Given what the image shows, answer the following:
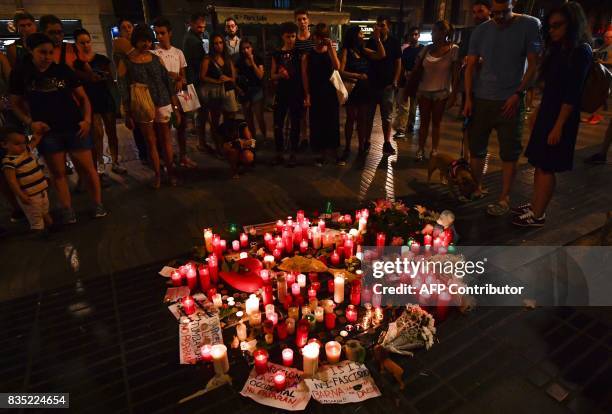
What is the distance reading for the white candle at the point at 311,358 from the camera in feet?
7.77

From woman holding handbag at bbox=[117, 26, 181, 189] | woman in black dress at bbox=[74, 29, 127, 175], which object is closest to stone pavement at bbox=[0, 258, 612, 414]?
woman holding handbag at bbox=[117, 26, 181, 189]

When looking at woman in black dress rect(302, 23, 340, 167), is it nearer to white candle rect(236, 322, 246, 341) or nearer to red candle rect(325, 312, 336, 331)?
red candle rect(325, 312, 336, 331)

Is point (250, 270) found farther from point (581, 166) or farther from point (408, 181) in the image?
point (581, 166)

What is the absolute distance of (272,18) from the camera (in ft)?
41.9

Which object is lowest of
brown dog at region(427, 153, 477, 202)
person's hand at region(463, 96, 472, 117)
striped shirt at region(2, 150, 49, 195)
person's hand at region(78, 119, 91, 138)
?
brown dog at region(427, 153, 477, 202)

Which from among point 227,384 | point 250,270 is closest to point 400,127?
point 250,270

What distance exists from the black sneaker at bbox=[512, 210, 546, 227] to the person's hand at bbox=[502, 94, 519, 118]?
3.70 feet

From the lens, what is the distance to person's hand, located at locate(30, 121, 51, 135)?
3.96 metres

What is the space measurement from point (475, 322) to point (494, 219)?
6.50 ft

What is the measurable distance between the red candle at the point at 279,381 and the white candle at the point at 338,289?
2.94 ft

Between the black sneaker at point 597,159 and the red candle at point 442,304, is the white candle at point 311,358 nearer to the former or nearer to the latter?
the red candle at point 442,304

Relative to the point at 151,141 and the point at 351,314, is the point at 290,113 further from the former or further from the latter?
the point at 351,314

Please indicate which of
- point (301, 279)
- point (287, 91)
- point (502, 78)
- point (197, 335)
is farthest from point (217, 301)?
point (287, 91)

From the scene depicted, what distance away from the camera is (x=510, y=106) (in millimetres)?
4188
